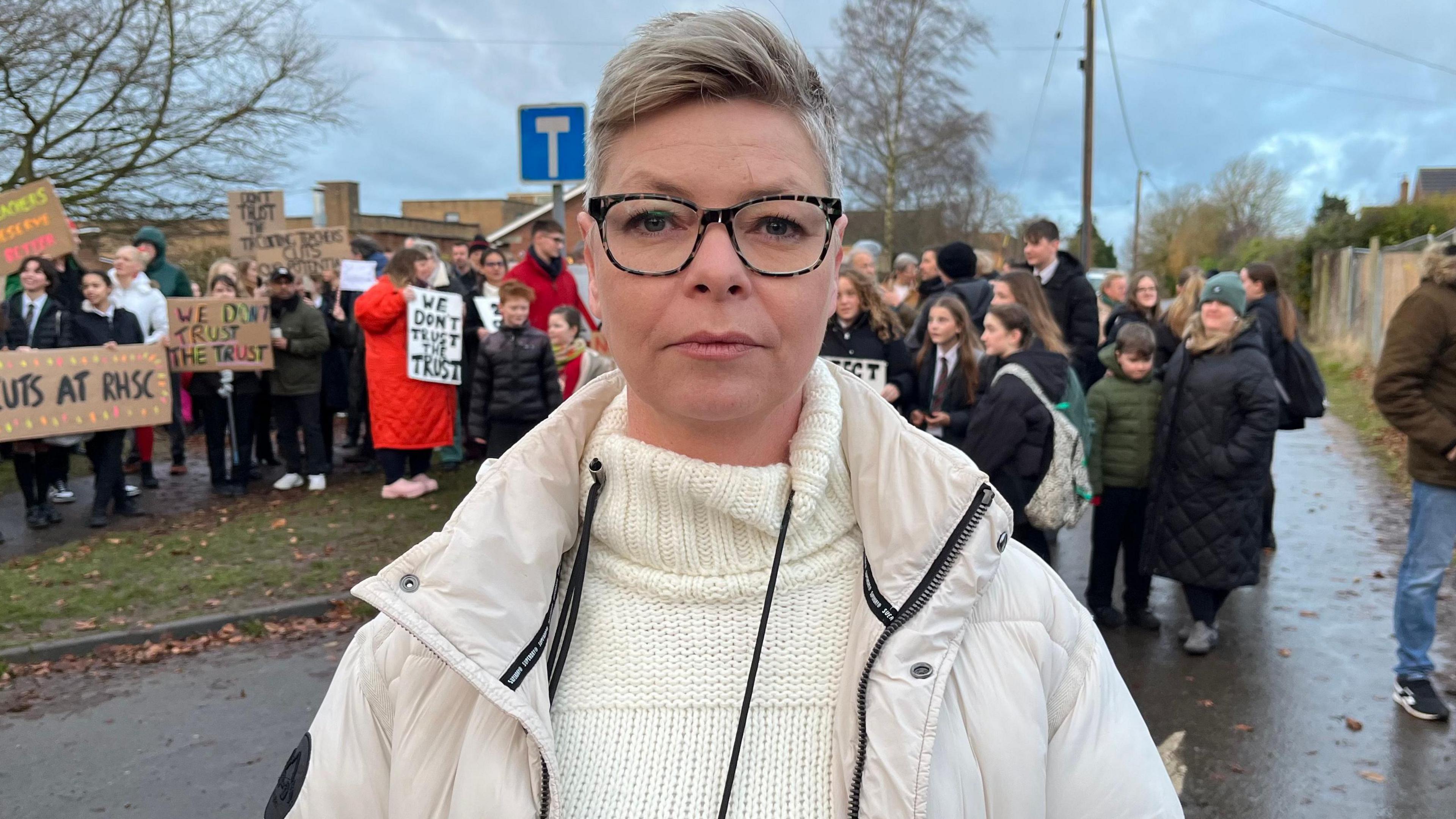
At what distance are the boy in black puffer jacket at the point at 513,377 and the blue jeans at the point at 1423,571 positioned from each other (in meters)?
5.61

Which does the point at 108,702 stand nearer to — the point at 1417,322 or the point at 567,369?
the point at 567,369

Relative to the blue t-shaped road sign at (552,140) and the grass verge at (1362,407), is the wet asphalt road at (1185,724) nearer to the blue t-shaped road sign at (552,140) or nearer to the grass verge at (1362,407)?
the grass verge at (1362,407)

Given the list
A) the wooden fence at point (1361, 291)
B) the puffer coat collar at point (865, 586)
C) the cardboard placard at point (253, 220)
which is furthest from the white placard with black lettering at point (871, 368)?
the wooden fence at point (1361, 291)

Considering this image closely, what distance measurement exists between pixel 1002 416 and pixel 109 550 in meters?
6.44

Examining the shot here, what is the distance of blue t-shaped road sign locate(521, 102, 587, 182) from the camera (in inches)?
292

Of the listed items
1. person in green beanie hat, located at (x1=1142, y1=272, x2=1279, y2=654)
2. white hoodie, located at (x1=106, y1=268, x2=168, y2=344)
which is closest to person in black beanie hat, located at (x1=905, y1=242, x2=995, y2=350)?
person in green beanie hat, located at (x1=1142, y1=272, x2=1279, y2=654)

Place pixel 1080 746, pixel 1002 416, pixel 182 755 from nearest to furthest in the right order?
pixel 1080 746 < pixel 182 755 < pixel 1002 416

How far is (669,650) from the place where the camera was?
142 centimetres

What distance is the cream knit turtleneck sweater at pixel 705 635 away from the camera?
53.1 inches

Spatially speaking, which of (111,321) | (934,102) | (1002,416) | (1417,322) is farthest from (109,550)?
(934,102)

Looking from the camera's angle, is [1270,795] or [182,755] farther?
[182,755]

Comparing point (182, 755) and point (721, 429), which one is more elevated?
point (721, 429)

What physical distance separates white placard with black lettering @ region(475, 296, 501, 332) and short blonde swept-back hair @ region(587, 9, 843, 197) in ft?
28.1

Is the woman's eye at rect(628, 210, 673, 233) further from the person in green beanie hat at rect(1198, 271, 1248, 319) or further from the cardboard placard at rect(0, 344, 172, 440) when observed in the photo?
the cardboard placard at rect(0, 344, 172, 440)
